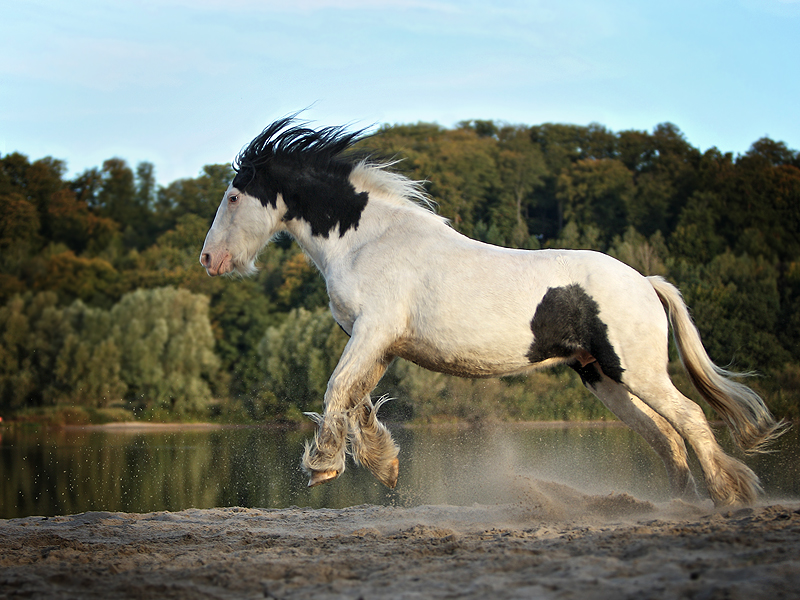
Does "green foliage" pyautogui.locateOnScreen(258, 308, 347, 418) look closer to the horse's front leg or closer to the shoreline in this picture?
the shoreline

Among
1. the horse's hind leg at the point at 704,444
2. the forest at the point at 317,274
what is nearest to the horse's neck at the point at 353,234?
the horse's hind leg at the point at 704,444

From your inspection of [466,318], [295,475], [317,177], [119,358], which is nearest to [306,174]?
[317,177]

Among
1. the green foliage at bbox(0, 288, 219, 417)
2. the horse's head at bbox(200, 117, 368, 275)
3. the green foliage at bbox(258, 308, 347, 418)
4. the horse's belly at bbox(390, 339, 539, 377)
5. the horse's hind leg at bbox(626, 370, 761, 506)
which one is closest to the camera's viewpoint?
the horse's hind leg at bbox(626, 370, 761, 506)

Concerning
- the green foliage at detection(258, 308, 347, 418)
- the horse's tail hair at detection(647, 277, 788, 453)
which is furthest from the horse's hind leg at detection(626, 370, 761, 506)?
the green foliage at detection(258, 308, 347, 418)

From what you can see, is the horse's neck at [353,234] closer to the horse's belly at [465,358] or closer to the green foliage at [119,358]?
the horse's belly at [465,358]

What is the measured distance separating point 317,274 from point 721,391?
35289mm

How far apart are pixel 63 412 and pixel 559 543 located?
116 feet

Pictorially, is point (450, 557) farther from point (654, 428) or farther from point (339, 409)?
point (654, 428)

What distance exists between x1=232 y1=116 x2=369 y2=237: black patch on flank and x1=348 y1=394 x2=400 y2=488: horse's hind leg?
1.50m

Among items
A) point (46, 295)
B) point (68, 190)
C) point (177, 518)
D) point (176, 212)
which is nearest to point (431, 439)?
point (177, 518)

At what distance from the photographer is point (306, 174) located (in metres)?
6.57

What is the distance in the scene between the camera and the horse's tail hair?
20.1 feet

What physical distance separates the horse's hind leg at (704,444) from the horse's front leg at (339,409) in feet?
6.71

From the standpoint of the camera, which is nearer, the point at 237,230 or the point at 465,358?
the point at 465,358
